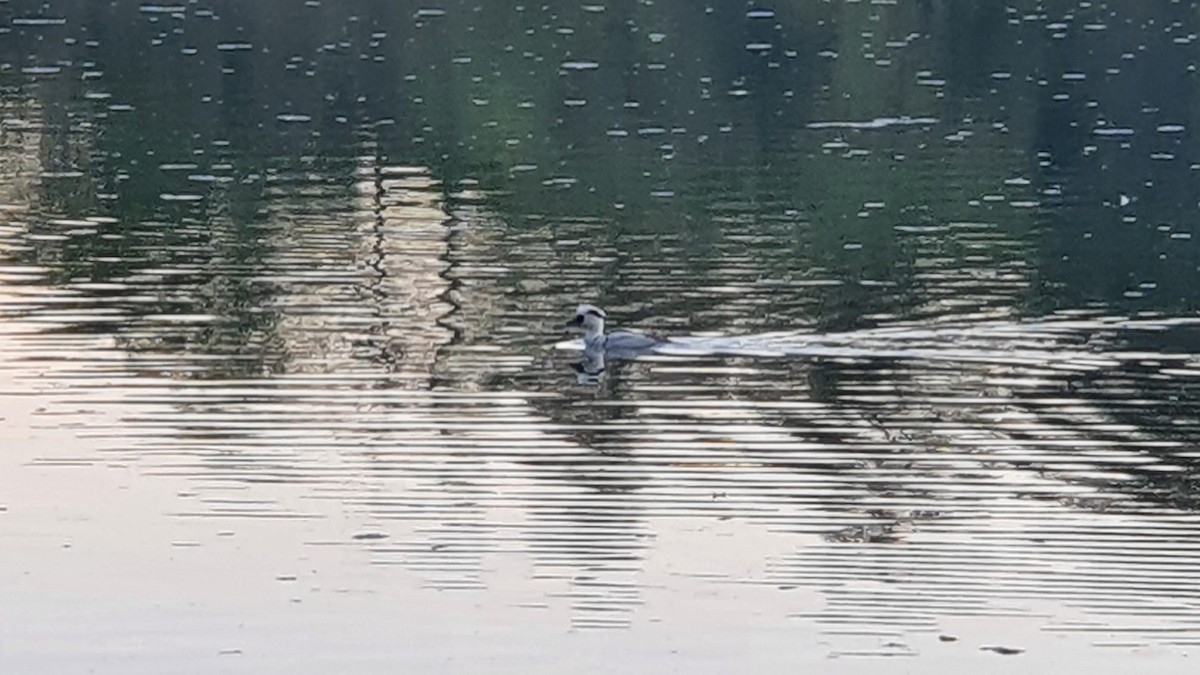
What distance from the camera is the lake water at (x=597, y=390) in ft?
57.9

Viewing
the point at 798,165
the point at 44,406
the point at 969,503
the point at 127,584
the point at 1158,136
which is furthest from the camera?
the point at 1158,136

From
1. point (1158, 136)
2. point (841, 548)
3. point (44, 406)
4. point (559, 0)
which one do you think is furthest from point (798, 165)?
point (559, 0)

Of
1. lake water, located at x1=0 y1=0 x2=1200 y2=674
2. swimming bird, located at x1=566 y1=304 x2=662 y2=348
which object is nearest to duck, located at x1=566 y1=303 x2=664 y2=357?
swimming bird, located at x1=566 y1=304 x2=662 y2=348

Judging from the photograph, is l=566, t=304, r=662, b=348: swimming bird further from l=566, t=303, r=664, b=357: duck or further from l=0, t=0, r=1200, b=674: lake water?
l=0, t=0, r=1200, b=674: lake water

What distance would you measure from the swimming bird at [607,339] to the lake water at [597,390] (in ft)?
1.09

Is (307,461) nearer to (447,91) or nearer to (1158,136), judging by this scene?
(1158,136)

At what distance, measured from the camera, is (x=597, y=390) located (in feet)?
84.6

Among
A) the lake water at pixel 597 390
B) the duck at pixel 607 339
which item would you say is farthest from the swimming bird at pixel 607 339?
the lake water at pixel 597 390

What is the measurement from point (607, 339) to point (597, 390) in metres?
1.61

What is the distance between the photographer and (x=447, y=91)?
58250 millimetres

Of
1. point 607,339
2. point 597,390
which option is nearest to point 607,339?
point 607,339

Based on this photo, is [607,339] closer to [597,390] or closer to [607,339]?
[607,339]

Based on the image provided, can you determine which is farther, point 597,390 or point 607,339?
point 607,339

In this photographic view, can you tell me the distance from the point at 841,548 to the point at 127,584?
4.97 meters
